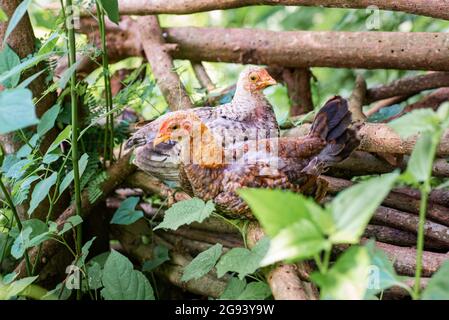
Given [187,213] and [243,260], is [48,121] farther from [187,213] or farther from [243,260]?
[243,260]

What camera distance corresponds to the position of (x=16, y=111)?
0.88 meters

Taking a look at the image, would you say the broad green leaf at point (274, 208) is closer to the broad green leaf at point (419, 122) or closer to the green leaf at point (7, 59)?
the broad green leaf at point (419, 122)

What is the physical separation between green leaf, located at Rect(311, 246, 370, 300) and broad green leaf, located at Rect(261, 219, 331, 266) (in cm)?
5

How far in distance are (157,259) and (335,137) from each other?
64 centimetres

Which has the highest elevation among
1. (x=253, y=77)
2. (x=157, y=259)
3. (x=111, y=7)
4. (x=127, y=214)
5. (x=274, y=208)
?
(x=111, y=7)

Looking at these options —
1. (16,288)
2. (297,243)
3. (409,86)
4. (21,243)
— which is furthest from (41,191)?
(409,86)

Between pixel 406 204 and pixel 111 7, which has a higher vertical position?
pixel 111 7

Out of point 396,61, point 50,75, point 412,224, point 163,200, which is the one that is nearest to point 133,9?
point 50,75

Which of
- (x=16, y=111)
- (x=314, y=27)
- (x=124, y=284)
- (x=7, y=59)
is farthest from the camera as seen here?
(x=314, y=27)

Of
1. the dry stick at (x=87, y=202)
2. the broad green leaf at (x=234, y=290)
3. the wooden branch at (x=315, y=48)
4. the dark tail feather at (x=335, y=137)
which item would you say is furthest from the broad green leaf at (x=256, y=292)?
the wooden branch at (x=315, y=48)

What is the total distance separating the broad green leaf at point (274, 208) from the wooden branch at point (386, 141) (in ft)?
2.34

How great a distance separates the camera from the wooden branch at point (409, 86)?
200cm

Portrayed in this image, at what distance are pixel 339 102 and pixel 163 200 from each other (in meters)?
0.73
